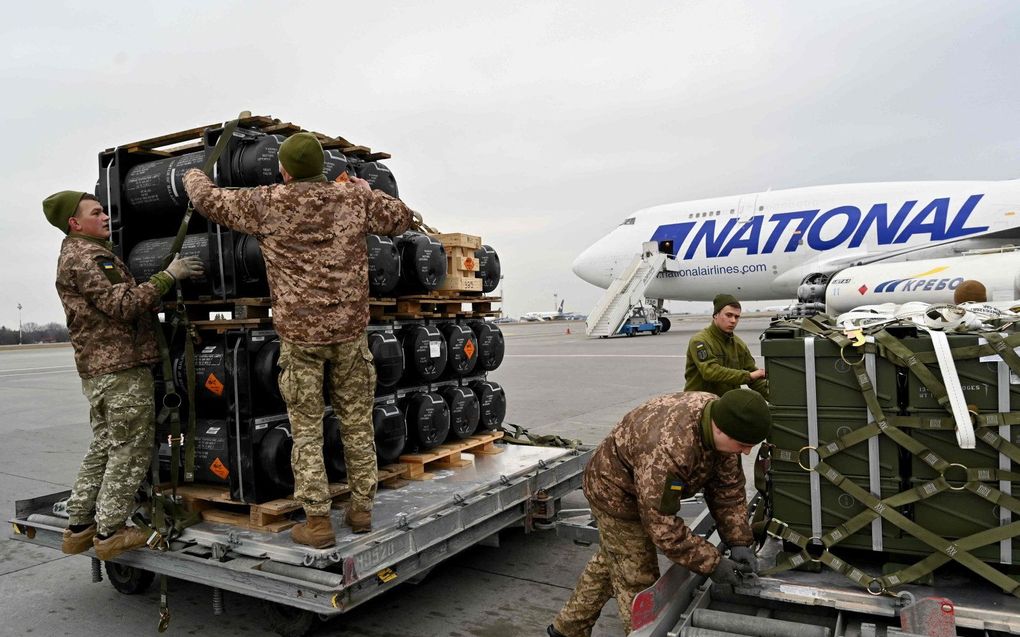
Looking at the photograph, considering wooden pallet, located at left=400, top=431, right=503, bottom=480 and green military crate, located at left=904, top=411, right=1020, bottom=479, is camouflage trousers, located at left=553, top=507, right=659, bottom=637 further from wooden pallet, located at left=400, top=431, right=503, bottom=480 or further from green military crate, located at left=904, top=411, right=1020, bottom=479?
wooden pallet, located at left=400, top=431, right=503, bottom=480

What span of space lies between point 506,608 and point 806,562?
1.70 meters

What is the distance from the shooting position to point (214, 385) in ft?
13.3

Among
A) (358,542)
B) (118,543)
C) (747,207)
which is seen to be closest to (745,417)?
(358,542)

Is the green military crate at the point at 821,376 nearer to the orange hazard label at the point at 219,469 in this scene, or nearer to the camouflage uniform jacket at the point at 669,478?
the camouflage uniform jacket at the point at 669,478

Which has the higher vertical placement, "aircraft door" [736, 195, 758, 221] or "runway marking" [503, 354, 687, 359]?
"aircraft door" [736, 195, 758, 221]

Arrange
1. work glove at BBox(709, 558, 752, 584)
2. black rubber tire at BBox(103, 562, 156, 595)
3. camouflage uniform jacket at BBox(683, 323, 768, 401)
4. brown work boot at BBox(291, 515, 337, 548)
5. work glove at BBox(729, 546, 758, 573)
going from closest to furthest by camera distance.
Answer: work glove at BBox(709, 558, 752, 584) → work glove at BBox(729, 546, 758, 573) → brown work boot at BBox(291, 515, 337, 548) → black rubber tire at BBox(103, 562, 156, 595) → camouflage uniform jacket at BBox(683, 323, 768, 401)

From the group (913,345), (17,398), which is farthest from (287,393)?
(17,398)

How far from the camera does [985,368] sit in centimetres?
285

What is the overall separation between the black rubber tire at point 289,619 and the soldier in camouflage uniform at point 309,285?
374mm

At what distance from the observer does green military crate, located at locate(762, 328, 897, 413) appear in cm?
299

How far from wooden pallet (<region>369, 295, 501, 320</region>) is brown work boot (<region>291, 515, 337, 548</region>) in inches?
56.9

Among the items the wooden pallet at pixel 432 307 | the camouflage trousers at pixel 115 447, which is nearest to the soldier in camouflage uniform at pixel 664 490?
the wooden pallet at pixel 432 307

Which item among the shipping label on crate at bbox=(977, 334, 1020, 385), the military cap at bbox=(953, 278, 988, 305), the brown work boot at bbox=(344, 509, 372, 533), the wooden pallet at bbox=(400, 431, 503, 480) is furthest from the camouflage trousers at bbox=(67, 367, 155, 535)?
the military cap at bbox=(953, 278, 988, 305)

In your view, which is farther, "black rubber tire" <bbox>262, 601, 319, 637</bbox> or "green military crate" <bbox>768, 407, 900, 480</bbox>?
"black rubber tire" <bbox>262, 601, 319, 637</bbox>
